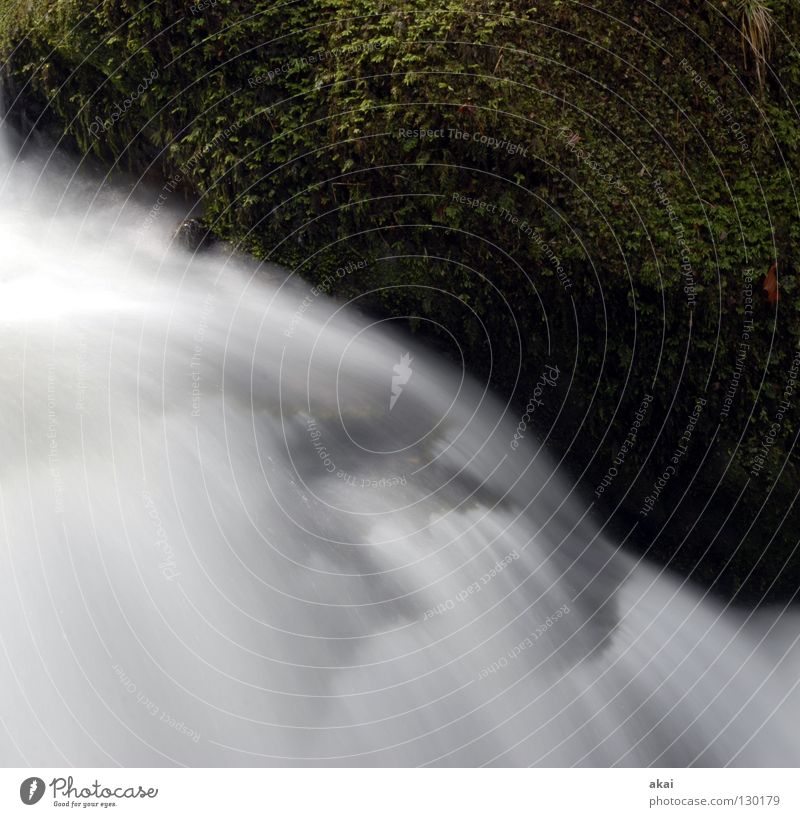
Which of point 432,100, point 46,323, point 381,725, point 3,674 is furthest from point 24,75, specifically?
point 381,725

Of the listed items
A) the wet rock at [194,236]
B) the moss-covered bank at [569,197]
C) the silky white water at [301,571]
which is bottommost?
the silky white water at [301,571]

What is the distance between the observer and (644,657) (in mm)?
4098

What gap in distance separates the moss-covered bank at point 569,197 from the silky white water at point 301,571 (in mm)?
307

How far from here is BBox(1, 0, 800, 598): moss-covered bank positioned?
12.7ft

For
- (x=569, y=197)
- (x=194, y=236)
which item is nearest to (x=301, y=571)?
(x=194, y=236)

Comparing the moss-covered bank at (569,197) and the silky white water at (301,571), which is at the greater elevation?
the moss-covered bank at (569,197)

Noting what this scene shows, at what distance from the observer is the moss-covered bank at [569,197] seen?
3.88 m

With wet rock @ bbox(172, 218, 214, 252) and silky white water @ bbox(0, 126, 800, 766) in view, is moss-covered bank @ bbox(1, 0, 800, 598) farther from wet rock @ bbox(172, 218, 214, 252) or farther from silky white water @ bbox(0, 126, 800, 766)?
silky white water @ bbox(0, 126, 800, 766)

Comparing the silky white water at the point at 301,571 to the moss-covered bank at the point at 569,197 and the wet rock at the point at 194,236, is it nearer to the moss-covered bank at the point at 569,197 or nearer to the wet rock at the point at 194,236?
the wet rock at the point at 194,236

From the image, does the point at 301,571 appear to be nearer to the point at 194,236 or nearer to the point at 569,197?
the point at 194,236

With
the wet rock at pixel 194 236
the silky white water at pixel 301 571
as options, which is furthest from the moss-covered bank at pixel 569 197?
the silky white water at pixel 301 571

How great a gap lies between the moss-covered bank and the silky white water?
307 mm

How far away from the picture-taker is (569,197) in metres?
3.91

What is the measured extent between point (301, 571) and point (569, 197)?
236cm
